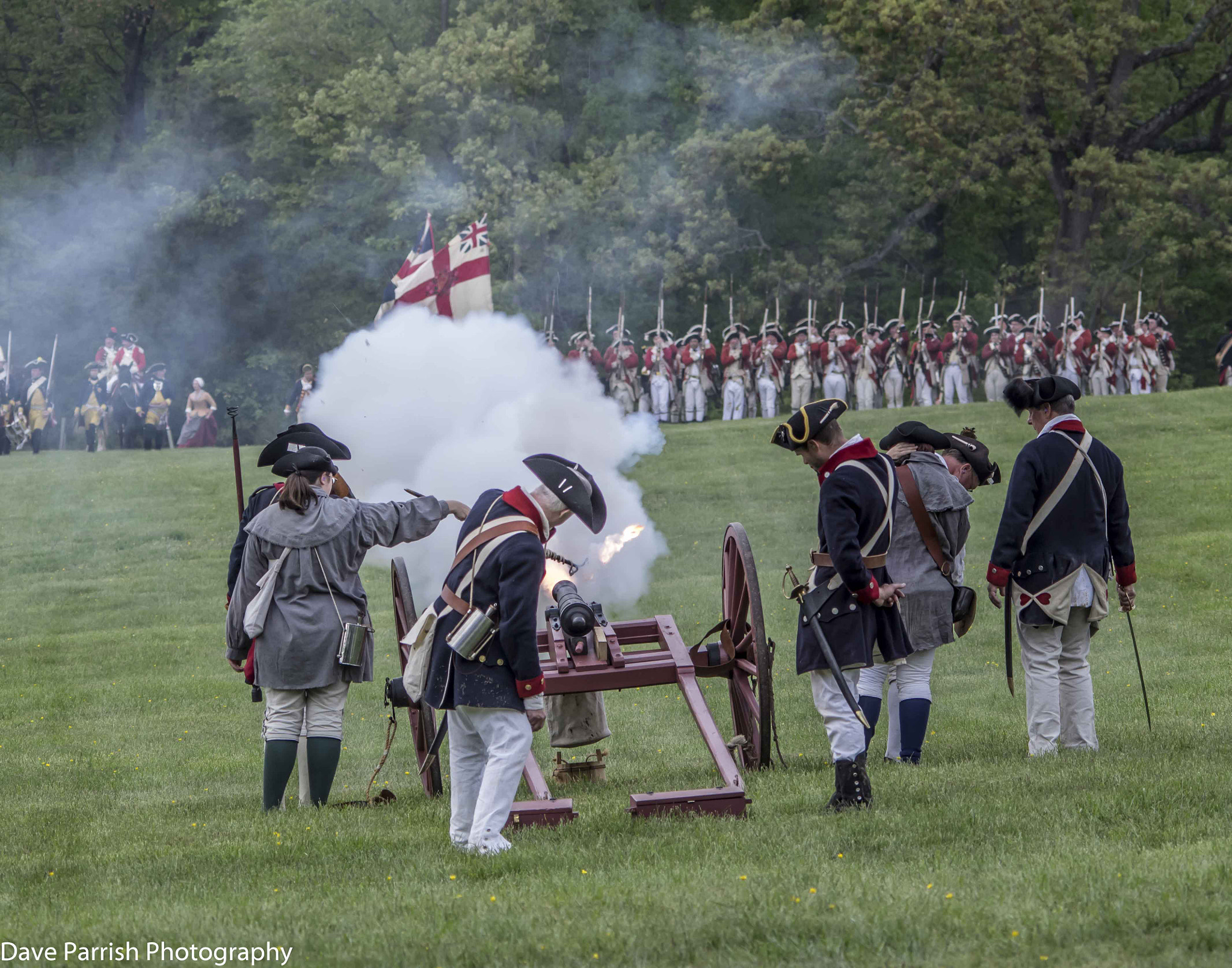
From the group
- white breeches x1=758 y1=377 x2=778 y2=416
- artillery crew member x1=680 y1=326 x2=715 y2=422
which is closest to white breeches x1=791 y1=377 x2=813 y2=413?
white breeches x1=758 y1=377 x2=778 y2=416

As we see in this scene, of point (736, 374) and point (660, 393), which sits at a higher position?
point (736, 374)

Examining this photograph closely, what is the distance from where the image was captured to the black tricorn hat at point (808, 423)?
543 cm

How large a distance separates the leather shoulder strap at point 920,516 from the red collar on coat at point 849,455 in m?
0.88

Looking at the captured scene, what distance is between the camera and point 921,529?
6.36 metres

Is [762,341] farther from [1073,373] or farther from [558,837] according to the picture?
[558,837]

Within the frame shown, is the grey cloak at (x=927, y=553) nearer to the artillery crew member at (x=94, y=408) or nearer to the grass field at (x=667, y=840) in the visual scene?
the grass field at (x=667, y=840)

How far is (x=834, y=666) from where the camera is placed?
5.25 metres

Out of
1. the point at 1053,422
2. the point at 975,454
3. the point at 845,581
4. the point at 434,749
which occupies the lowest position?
the point at 434,749

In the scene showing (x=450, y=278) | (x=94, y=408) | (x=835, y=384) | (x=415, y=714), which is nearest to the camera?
(x=415, y=714)

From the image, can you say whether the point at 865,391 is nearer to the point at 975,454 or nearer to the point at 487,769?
the point at 975,454

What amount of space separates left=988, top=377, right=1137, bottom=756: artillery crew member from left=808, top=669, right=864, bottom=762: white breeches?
1.05 meters

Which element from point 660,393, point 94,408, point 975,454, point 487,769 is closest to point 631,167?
point 660,393

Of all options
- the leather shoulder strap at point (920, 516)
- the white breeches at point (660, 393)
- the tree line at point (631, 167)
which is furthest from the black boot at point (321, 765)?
the tree line at point (631, 167)

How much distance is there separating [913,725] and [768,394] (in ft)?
65.5
